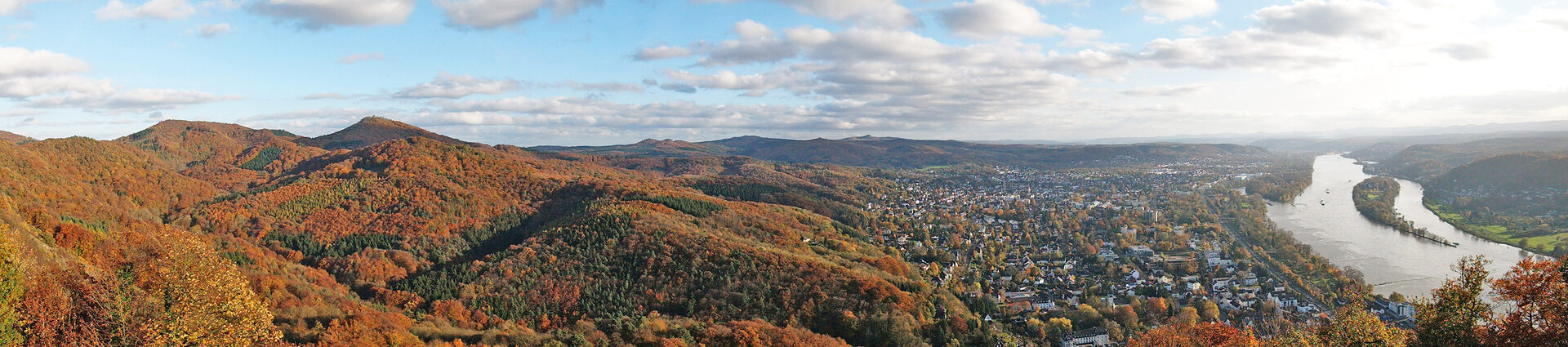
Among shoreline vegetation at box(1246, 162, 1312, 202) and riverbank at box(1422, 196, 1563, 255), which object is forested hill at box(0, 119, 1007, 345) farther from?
shoreline vegetation at box(1246, 162, 1312, 202)

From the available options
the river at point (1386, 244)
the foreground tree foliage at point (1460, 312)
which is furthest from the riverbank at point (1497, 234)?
the foreground tree foliage at point (1460, 312)

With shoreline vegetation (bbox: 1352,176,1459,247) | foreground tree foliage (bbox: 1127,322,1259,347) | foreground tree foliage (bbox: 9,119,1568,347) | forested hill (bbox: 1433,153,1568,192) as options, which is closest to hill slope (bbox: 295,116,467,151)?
foreground tree foliage (bbox: 9,119,1568,347)

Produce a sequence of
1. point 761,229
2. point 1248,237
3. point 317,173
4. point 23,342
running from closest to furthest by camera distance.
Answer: point 23,342
point 761,229
point 1248,237
point 317,173

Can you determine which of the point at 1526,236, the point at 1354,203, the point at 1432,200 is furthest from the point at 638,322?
the point at 1432,200

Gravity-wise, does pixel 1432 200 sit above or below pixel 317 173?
below

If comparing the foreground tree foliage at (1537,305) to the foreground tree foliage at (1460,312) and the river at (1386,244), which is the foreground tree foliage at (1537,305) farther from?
the river at (1386,244)

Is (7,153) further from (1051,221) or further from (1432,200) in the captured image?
(1432,200)

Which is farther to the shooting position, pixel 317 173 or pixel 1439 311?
pixel 317 173
